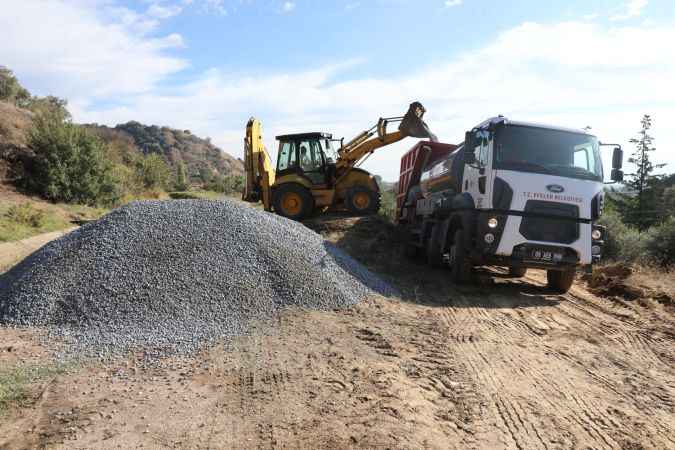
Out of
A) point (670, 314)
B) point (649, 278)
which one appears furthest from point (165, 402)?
point (649, 278)

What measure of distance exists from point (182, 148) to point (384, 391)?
6562 centimetres

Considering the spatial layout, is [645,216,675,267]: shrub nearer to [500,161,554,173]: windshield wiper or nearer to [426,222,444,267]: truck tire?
[426,222,444,267]: truck tire

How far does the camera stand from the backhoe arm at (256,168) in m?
15.3

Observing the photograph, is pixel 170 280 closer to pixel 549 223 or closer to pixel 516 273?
pixel 549 223

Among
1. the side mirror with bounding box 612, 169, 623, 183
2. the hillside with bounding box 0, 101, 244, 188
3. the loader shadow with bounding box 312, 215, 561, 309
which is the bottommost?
the loader shadow with bounding box 312, 215, 561, 309

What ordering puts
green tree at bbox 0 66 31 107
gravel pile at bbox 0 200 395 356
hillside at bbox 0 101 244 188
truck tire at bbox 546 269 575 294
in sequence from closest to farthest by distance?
gravel pile at bbox 0 200 395 356 → truck tire at bbox 546 269 575 294 → green tree at bbox 0 66 31 107 → hillside at bbox 0 101 244 188

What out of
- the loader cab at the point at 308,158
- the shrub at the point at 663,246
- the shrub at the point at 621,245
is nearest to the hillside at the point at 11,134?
the loader cab at the point at 308,158

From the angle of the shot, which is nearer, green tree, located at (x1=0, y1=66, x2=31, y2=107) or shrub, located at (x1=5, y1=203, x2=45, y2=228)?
shrub, located at (x1=5, y1=203, x2=45, y2=228)

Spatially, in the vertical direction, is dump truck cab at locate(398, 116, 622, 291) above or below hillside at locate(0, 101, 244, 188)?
below

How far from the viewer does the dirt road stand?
3.47 metres

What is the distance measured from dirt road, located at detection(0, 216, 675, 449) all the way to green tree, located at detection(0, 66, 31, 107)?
3261 centimetres

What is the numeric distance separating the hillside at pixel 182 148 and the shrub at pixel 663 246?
153ft

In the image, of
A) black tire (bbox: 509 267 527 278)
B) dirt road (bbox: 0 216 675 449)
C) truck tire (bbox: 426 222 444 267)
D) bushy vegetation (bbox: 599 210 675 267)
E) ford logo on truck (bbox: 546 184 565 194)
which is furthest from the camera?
bushy vegetation (bbox: 599 210 675 267)

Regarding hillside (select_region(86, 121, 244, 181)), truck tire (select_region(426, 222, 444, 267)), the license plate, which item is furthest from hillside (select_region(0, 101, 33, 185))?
hillside (select_region(86, 121, 244, 181))
